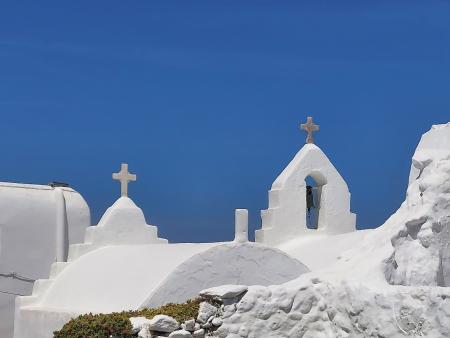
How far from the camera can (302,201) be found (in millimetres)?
22188

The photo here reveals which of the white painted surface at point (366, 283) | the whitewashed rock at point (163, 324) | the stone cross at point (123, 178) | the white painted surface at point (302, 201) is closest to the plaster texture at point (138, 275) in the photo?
the stone cross at point (123, 178)

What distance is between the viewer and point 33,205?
22.4 m

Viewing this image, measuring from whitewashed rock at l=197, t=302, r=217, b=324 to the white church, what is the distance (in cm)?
319

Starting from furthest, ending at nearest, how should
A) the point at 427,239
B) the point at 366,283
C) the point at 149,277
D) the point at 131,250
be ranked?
the point at 131,250 < the point at 149,277 < the point at 427,239 < the point at 366,283

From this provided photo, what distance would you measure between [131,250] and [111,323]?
6829mm

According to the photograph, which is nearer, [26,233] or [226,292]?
[226,292]

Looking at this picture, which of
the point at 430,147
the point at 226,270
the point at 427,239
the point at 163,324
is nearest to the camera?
the point at 427,239

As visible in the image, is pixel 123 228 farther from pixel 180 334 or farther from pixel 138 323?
pixel 180 334

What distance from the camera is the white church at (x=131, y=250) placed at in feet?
52.5

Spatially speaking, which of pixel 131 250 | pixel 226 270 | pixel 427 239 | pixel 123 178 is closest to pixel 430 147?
pixel 427 239

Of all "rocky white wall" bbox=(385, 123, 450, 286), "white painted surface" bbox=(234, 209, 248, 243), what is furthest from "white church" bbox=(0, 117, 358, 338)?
"rocky white wall" bbox=(385, 123, 450, 286)

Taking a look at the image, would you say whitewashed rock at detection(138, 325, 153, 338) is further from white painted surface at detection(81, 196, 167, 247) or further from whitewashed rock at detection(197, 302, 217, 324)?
white painted surface at detection(81, 196, 167, 247)

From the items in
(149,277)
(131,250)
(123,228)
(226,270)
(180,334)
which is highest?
(123,228)

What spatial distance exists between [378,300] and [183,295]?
527 centimetres
